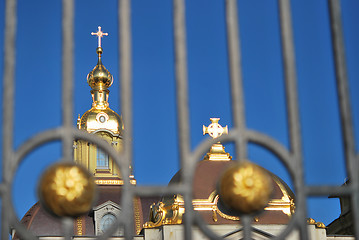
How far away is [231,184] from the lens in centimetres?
331

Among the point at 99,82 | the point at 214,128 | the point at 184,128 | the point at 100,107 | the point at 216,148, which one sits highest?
the point at 99,82

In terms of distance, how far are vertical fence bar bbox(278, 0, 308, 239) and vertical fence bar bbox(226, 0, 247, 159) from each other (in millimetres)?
239

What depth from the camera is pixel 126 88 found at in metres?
3.50

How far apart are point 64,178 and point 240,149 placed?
0.84 meters

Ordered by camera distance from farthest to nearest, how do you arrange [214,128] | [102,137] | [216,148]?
[102,137]
[216,148]
[214,128]

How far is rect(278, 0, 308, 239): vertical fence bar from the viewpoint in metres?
3.48

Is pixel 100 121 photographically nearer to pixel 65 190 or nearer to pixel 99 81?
pixel 99 81

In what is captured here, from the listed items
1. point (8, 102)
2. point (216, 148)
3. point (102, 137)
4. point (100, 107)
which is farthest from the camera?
point (100, 107)

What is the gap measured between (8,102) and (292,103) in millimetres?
1367

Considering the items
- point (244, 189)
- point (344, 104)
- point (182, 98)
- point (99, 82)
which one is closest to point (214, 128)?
point (99, 82)

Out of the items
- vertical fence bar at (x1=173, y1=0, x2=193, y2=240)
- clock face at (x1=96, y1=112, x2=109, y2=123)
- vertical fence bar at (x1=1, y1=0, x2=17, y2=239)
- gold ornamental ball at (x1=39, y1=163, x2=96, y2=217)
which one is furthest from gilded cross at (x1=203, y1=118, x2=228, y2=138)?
gold ornamental ball at (x1=39, y1=163, x2=96, y2=217)

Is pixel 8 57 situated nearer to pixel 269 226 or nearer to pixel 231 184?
pixel 231 184

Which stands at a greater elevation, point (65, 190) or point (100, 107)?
point (100, 107)

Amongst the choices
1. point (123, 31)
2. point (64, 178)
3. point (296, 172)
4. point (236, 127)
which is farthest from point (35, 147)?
point (296, 172)
